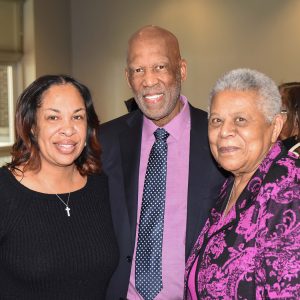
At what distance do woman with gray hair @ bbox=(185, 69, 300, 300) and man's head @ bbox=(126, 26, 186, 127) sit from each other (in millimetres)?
575

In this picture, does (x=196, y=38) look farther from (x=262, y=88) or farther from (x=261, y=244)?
(x=261, y=244)

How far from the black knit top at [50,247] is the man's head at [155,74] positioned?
56 cm

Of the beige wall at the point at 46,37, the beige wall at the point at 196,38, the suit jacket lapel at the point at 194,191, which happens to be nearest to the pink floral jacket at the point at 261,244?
the suit jacket lapel at the point at 194,191

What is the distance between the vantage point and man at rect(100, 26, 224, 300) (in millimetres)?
1942

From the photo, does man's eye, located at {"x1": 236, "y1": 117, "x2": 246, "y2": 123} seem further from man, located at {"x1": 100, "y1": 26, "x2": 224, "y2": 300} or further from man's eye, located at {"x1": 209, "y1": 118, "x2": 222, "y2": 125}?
man, located at {"x1": 100, "y1": 26, "x2": 224, "y2": 300}

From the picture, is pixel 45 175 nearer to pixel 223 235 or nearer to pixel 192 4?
pixel 223 235

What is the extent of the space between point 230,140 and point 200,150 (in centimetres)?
57

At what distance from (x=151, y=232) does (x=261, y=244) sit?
767 millimetres

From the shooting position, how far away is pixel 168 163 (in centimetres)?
207

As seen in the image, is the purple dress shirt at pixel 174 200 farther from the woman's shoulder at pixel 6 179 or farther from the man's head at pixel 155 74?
the woman's shoulder at pixel 6 179

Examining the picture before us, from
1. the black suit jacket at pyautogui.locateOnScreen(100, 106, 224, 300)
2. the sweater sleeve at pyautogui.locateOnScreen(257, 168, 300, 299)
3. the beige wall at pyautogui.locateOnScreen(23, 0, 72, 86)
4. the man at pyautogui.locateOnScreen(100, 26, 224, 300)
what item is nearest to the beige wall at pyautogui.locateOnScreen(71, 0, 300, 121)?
the beige wall at pyautogui.locateOnScreen(23, 0, 72, 86)

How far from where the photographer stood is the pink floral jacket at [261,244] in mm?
1178

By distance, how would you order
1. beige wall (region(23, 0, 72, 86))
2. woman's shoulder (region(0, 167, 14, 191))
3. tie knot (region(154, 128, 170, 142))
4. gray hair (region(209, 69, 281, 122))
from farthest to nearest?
beige wall (region(23, 0, 72, 86)), tie knot (region(154, 128, 170, 142)), woman's shoulder (region(0, 167, 14, 191)), gray hair (region(209, 69, 281, 122))

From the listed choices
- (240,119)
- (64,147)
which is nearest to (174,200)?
(64,147)
